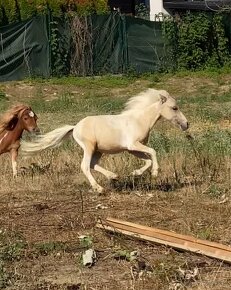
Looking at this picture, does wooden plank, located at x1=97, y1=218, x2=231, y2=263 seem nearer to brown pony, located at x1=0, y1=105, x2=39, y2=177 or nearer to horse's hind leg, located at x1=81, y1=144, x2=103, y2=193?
horse's hind leg, located at x1=81, y1=144, x2=103, y2=193

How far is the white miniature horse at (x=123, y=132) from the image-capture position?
10711 millimetres

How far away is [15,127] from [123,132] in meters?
2.69

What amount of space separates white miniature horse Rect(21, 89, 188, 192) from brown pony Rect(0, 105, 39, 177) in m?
1.57

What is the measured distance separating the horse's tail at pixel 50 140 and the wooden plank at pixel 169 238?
281 cm

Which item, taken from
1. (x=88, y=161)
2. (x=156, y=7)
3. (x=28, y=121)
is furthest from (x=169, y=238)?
(x=156, y=7)

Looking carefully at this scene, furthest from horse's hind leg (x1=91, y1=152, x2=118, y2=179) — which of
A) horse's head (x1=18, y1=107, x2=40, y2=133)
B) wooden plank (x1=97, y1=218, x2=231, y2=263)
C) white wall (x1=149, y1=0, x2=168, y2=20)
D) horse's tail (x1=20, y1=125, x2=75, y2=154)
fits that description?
white wall (x1=149, y1=0, x2=168, y2=20)

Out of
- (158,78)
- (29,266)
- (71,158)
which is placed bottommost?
(158,78)

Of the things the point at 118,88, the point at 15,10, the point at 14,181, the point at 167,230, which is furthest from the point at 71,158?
the point at 15,10

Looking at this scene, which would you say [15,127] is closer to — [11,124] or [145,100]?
[11,124]

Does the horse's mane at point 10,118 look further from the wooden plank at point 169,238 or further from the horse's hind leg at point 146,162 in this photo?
the wooden plank at point 169,238

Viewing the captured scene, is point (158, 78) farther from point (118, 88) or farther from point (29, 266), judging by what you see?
point (29, 266)

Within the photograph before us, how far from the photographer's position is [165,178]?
11234mm

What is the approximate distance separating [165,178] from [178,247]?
3810 mm

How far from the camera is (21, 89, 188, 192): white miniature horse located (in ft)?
35.1
